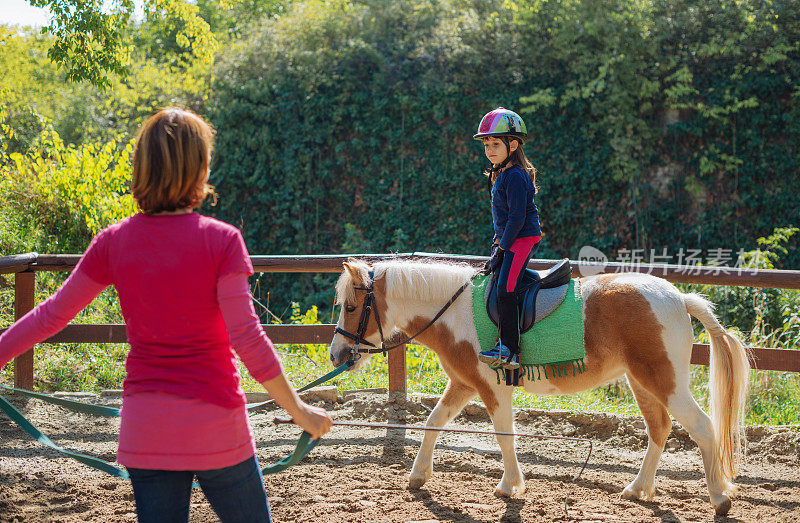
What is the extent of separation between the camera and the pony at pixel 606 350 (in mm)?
3982

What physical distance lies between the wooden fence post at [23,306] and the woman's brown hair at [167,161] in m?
5.03

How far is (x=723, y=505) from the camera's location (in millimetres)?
3898

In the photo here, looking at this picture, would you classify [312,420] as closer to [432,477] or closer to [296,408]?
[296,408]

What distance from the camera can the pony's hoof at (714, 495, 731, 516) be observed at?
3900 mm

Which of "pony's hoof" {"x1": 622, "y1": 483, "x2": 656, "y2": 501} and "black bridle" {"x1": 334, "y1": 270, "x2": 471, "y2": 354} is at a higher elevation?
"black bridle" {"x1": 334, "y1": 270, "x2": 471, "y2": 354}

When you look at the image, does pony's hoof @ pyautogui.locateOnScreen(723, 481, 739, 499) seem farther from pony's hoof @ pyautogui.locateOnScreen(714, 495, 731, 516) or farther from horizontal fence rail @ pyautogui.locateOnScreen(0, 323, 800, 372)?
horizontal fence rail @ pyautogui.locateOnScreen(0, 323, 800, 372)

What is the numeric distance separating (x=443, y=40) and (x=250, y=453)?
1277 cm

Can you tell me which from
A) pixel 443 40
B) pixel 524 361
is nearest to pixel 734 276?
pixel 524 361

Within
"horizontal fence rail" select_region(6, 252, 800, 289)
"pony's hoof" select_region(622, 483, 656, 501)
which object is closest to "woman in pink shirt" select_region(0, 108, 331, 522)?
"horizontal fence rail" select_region(6, 252, 800, 289)

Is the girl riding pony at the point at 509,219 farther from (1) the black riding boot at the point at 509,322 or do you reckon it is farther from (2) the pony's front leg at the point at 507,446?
(2) the pony's front leg at the point at 507,446

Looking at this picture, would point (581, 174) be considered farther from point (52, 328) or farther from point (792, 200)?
point (52, 328)

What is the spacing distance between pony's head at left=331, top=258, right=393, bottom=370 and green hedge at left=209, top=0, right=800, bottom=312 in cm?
896

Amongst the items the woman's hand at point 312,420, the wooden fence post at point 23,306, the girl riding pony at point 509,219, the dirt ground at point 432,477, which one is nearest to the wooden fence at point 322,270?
the wooden fence post at point 23,306

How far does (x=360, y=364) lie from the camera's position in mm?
4367
